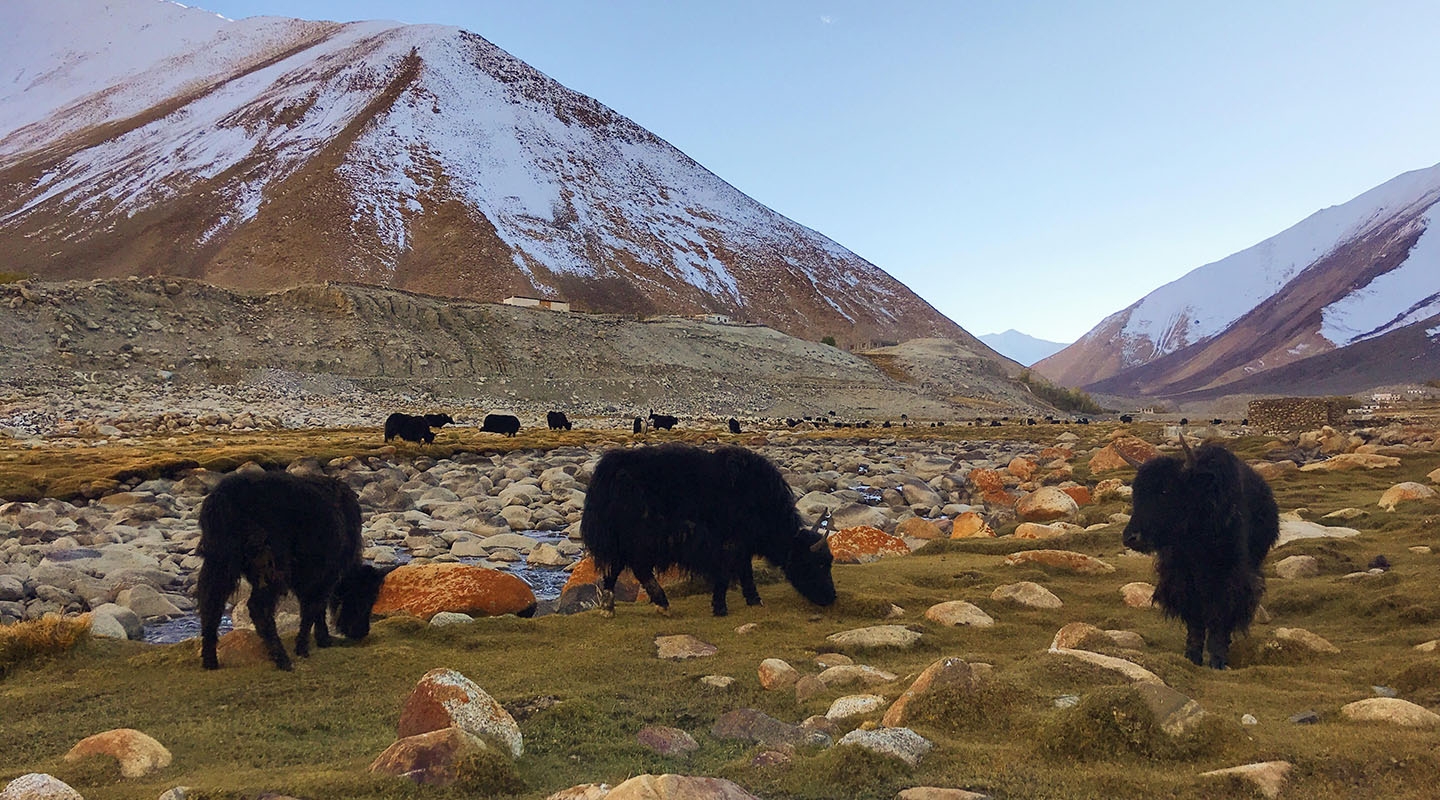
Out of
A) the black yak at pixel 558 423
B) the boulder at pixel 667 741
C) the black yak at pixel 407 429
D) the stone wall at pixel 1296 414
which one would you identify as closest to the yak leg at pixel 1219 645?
the boulder at pixel 667 741

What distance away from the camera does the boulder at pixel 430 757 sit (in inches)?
150

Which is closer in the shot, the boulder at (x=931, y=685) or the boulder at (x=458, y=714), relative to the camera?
the boulder at (x=458, y=714)

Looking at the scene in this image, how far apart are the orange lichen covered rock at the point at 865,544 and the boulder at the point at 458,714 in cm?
769

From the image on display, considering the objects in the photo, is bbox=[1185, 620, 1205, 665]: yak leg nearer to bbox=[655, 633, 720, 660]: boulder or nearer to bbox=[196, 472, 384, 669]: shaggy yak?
bbox=[655, 633, 720, 660]: boulder

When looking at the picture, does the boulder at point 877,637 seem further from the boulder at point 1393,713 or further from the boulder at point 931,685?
the boulder at point 1393,713

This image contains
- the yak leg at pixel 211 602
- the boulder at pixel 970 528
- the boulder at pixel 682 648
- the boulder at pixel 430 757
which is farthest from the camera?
the boulder at pixel 970 528

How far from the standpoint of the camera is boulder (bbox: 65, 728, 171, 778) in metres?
4.22

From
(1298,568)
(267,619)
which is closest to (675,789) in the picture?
(267,619)

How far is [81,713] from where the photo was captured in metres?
5.32

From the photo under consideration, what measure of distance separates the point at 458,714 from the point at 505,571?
7.33 meters

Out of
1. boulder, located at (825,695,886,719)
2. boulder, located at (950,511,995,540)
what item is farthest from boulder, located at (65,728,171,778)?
boulder, located at (950,511,995,540)

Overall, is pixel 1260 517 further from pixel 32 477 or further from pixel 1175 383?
pixel 1175 383

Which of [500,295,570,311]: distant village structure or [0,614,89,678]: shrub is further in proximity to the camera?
[500,295,570,311]: distant village structure

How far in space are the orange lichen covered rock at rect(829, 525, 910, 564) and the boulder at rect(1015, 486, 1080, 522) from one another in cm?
379
